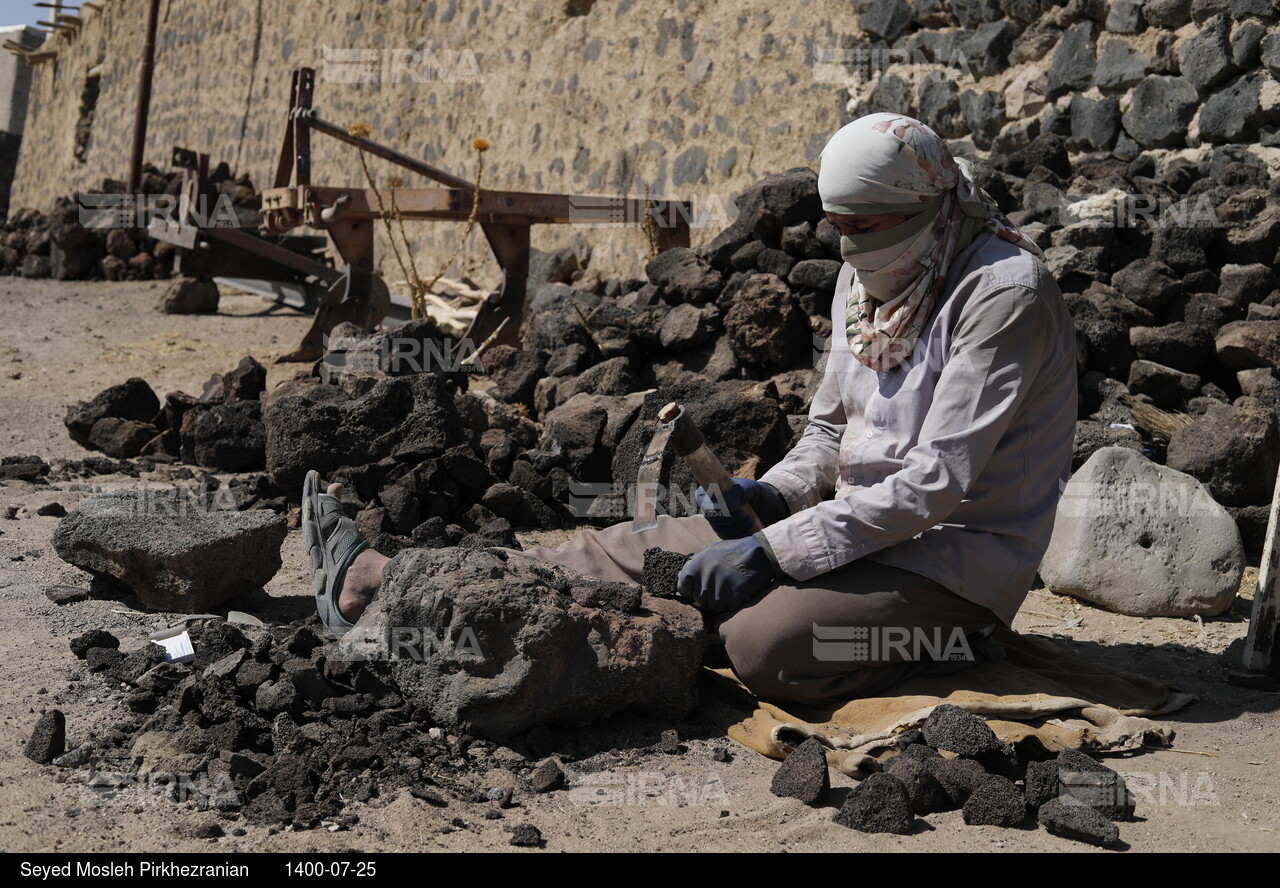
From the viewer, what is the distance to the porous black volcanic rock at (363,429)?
5117mm

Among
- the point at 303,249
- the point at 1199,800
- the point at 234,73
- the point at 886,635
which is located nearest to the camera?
the point at 1199,800

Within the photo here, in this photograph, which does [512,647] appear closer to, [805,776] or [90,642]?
[805,776]

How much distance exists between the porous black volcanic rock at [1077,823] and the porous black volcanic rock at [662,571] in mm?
1147

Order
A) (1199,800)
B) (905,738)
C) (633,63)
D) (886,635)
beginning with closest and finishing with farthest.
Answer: (1199,800) → (905,738) → (886,635) → (633,63)

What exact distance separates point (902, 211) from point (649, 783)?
1555 mm

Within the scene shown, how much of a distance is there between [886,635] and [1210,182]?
3.98 metres

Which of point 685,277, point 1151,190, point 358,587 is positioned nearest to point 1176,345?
point 1151,190

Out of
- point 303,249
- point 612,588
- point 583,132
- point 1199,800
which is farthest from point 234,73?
point 1199,800

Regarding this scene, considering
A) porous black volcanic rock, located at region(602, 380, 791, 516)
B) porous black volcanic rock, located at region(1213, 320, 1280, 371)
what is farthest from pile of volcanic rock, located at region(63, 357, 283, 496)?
porous black volcanic rock, located at region(1213, 320, 1280, 371)

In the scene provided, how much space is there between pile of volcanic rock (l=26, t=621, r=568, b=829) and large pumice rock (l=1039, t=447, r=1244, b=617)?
2457 millimetres

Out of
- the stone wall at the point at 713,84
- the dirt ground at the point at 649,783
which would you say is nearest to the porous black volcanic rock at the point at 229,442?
the dirt ground at the point at 649,783

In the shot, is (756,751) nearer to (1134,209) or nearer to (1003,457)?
(1003,457)

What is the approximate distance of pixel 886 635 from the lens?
3.07 metres

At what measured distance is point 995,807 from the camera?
8.26 ft
